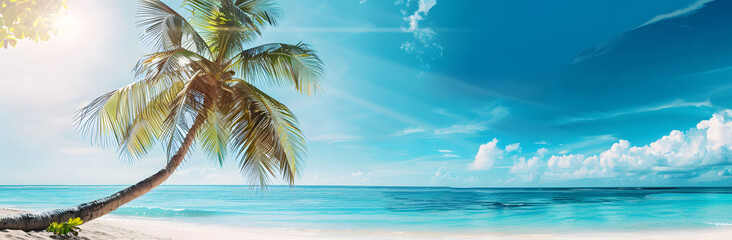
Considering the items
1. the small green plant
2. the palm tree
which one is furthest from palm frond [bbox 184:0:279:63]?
the small green plant

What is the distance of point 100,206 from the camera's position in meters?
5.01

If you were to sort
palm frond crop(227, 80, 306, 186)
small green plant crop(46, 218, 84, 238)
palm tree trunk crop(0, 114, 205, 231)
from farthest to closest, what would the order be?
palm frond crop(227, 80, 306, 186), small green plant crop(46, 218, 84, 238), palm tree trunk crop(0, 114, 205, 231)

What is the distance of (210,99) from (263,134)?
36.4 inches

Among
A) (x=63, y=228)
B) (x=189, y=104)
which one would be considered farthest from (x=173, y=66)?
(x=63, y=228)

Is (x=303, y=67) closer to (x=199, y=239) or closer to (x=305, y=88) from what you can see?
(x=305, y=88)

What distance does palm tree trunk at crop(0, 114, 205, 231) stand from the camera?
4.43 metres

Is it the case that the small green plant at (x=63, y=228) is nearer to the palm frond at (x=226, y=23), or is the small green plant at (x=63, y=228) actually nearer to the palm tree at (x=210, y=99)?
the palm tree at (x=210, y=99)

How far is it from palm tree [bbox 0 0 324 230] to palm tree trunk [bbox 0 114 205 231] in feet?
0.04

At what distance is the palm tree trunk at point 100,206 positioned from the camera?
4426 millimetres

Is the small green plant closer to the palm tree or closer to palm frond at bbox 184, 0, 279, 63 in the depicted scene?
the palm tree

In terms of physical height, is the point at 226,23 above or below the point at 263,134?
above

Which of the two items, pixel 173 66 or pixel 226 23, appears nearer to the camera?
pixel 173 66

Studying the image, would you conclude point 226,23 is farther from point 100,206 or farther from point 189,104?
point 100,206

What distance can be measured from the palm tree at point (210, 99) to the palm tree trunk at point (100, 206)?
12 mm
